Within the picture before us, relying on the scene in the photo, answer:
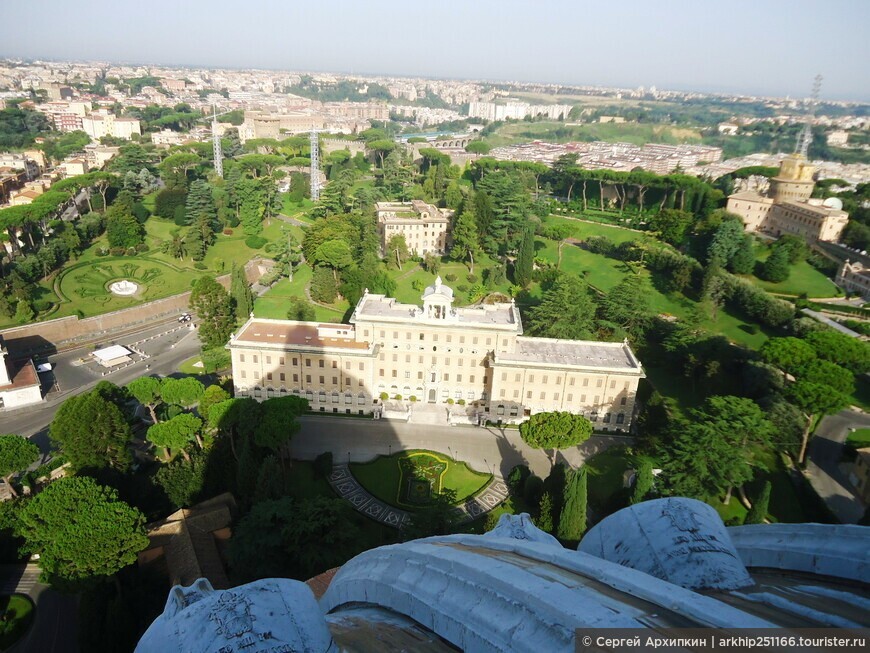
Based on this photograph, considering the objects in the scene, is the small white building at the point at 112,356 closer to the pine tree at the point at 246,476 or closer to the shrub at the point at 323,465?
the shrub at the point at 323,465

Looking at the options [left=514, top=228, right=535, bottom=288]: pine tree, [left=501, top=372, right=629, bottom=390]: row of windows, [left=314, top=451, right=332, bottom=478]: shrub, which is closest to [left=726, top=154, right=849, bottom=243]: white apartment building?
[left=514, top=228, right=535, bottom=288]: pine tree

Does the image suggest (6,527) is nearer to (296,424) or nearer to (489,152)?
(296,424)

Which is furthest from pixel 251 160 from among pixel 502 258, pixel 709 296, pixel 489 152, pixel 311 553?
pixel 311 553

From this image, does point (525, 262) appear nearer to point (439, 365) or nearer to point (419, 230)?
point (419, 230)

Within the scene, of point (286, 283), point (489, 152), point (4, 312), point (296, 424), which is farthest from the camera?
point (489, 152)

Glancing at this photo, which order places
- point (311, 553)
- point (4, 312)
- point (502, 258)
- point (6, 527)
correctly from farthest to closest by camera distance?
point (502, 258) < point (4, 312) < point (6, 527) < point (311, 553)
